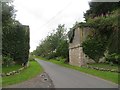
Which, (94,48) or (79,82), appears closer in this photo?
(79,82)

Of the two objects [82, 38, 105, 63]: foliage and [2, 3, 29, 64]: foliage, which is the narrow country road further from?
[82, 38, 105, 63]: foliage

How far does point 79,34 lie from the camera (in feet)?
127

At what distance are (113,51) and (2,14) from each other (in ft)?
57.0

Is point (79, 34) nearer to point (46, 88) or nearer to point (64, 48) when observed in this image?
point (64, 48)

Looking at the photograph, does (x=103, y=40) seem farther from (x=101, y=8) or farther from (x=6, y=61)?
(x=6, y=61)

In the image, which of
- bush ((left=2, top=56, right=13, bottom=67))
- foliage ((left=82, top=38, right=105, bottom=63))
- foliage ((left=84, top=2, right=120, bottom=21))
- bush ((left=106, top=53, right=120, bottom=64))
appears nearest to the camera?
bush ((left=2, top=56, right=13, bottom=67))

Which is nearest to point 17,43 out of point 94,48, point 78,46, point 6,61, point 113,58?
point 6,61

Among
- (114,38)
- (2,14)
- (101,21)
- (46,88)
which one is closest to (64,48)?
(101,21)

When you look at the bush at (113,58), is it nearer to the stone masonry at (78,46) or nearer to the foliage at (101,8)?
the stone masonry at (78,46)

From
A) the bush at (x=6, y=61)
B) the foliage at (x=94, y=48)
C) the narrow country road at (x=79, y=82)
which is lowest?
the narrow country road at (x=79, y=82)

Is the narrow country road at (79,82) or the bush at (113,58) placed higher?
the bush at (113,58)

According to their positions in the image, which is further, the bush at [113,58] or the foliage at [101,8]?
the foliage at [101,8]

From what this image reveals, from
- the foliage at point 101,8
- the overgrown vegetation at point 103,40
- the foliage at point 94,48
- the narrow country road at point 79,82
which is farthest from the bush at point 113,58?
the foliage at point 101,8

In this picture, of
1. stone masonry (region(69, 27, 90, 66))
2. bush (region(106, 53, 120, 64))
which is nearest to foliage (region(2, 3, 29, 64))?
stone masonry (region(69, 27, 90, 66))
